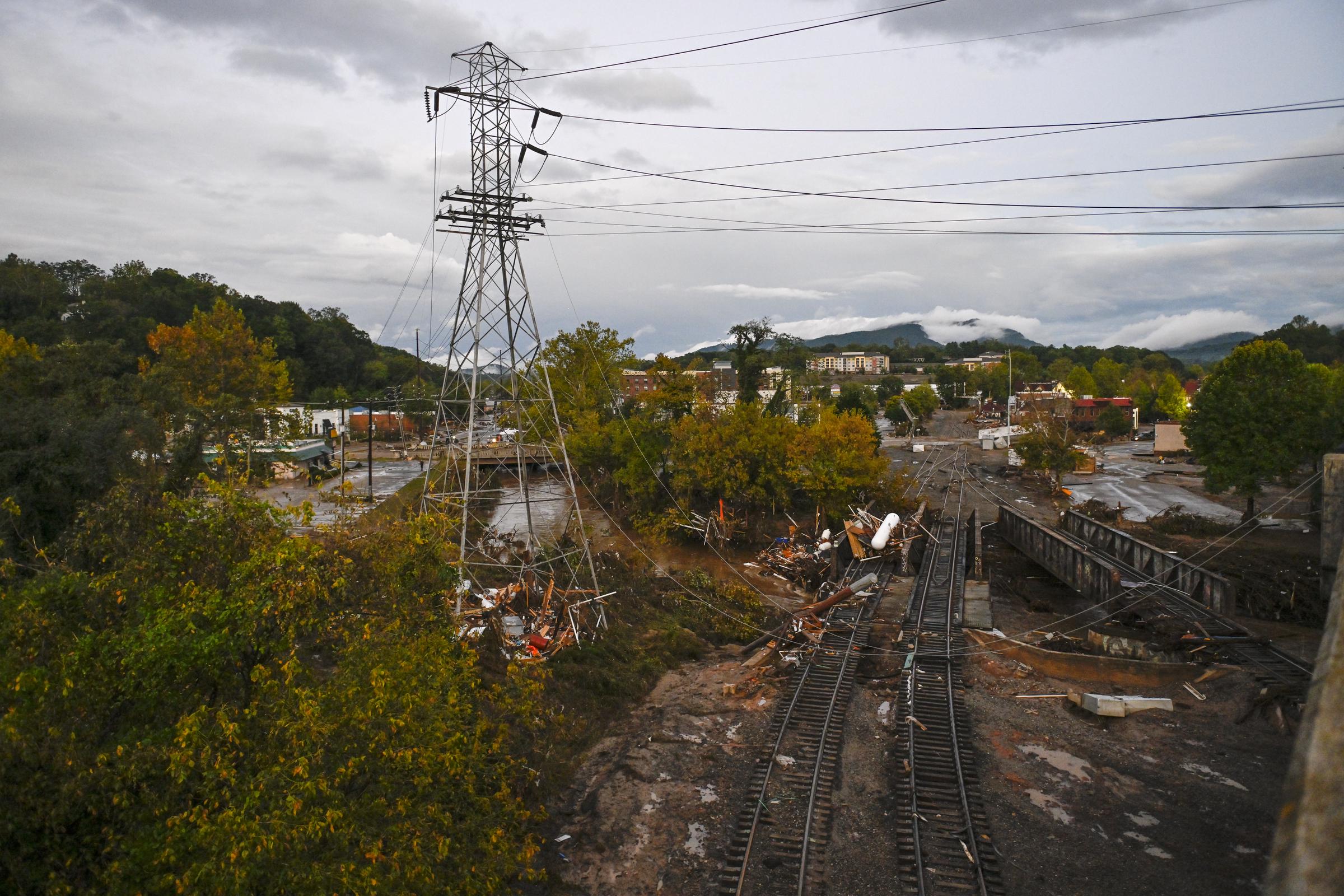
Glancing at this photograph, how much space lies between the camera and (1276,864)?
2.13 meters

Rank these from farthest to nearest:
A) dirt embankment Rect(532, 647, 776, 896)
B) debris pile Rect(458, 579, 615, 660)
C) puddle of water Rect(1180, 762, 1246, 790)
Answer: debris pile Rect(458, 579, 615, 660)
puddle of water Rect(1180, 762, 1246, 790)
dirt embankment Rect(532, 647, 776, 896)

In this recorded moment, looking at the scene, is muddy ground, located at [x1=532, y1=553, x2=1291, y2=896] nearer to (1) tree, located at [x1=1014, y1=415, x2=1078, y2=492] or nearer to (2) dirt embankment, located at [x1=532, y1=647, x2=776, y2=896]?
(2) dirt embankment, located at [x1=532, y1=647, x2=776, y2=896]

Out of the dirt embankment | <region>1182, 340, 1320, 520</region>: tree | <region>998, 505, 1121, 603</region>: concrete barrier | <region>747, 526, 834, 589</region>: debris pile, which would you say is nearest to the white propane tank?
<region>747, 526, 834, 589</region>: debris pile

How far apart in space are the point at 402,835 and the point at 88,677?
350cm

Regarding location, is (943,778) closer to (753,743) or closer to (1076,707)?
(753,743)

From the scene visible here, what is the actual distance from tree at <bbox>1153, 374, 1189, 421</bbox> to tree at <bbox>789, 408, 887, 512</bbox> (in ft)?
209

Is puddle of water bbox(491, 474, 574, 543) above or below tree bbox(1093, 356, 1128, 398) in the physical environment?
below

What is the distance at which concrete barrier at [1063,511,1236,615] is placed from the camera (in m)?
20.7

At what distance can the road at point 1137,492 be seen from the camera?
39.1 m

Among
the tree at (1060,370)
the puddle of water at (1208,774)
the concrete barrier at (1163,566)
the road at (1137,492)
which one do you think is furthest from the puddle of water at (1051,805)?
the tree at (1060,370)

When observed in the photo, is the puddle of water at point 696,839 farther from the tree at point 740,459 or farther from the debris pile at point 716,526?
the tree at point 740,459

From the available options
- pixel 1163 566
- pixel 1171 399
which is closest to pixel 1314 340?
pixel 1171 399

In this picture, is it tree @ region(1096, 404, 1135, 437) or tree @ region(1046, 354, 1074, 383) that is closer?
tree @ region(1096, 404, 1135, 437)

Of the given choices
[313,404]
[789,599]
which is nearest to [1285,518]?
[789,599]
